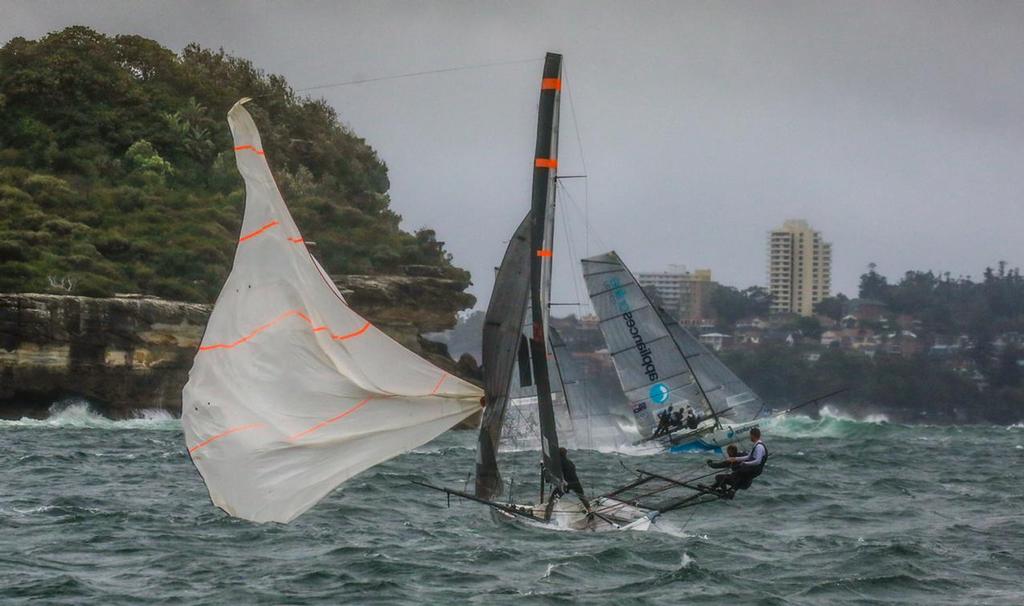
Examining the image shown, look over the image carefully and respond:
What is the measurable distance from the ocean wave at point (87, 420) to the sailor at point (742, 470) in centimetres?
3082

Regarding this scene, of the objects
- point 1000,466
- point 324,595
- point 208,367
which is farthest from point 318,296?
point 1000,466

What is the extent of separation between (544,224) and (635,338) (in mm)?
17373

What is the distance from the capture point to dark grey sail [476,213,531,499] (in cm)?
2017

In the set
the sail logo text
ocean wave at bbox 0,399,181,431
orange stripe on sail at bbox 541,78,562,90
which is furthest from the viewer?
ocean wave at bbox 0,399,181,431

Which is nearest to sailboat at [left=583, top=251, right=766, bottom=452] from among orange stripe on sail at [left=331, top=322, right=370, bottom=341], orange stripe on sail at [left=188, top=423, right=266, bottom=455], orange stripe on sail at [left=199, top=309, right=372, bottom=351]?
orange stripe on sail at [left=331, top=322, right=370, bottom=341]

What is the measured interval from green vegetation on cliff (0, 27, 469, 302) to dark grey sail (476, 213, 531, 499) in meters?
39.3

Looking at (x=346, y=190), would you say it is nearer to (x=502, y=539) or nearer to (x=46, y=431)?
(x=46, y=431)

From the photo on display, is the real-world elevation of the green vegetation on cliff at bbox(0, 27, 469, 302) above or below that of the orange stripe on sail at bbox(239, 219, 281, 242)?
above

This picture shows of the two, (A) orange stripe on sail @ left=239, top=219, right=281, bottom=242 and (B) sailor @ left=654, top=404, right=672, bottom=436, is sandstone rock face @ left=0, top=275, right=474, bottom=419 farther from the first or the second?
(A) orange stripe on sail @ left=239, top=219, right=281, bottom=242

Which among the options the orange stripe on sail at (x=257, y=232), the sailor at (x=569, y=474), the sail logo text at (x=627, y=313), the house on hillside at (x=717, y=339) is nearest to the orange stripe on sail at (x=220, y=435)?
the orange stripe on sail at (x=257, y=232)

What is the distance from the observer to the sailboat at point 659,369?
1528 inches

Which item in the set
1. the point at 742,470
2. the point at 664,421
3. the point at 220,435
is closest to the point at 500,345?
the point at 742,470

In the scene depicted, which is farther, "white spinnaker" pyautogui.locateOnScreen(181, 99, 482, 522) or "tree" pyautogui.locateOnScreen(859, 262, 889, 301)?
"tree" pyautogui.locateOnScreen(859, 262, 889, 301)

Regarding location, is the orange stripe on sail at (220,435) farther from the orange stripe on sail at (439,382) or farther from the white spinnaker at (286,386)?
the orange stripe on sail at (439,382)
